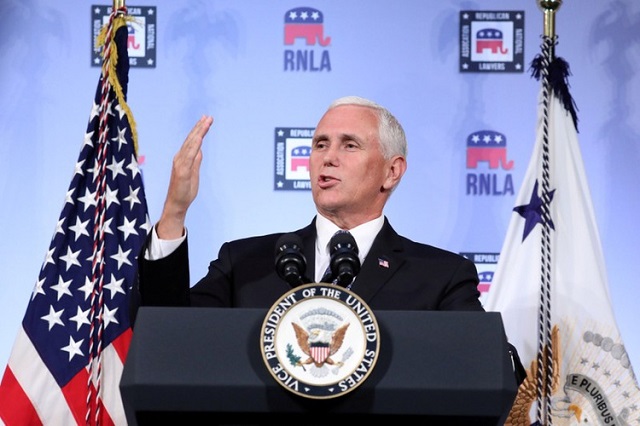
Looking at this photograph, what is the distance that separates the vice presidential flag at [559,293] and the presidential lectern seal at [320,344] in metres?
1.68

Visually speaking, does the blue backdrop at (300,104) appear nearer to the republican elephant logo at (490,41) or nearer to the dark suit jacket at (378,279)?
the republican elephant logo at (490,41)

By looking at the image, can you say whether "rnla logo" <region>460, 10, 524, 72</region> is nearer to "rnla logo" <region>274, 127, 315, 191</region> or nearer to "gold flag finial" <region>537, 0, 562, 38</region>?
"gold flag finial" <region>537, 0, 562, 38</region>

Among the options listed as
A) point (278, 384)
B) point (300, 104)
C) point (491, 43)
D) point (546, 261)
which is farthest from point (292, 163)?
point (278, 384)

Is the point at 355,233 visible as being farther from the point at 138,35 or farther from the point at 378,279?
the point at 138,35

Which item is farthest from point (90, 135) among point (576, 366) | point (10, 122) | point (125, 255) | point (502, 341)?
point (502, 341)

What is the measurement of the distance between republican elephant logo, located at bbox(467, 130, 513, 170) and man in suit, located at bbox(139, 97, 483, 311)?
102 centimetres

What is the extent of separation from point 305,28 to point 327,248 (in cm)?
145

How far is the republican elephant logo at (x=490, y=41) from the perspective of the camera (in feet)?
11.7

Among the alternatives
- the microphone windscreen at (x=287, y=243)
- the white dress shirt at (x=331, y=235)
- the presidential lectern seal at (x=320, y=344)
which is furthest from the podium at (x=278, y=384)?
the white dress shirt at (x=331, y=235)

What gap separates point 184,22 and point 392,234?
1.51 meters

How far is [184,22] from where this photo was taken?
3545 mm

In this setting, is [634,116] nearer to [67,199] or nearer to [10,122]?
[67,199]

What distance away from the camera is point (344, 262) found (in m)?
1.61

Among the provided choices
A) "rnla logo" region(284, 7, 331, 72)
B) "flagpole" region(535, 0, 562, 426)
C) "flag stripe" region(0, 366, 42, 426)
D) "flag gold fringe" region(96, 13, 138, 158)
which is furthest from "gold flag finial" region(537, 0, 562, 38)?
"flag stripe" region(0, 366, 42, 426)
